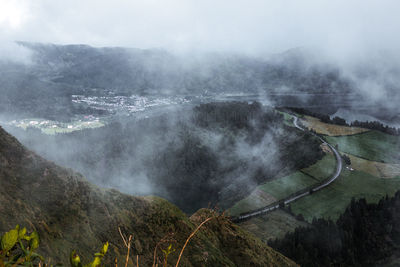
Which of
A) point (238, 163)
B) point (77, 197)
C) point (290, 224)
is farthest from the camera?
point (238, 163)

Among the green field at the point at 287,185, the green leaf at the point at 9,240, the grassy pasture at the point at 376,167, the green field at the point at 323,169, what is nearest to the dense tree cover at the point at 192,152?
the green field at the point at 323,169

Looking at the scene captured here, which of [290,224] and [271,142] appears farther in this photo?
[271,142]

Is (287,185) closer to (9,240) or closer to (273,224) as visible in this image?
(273,224)

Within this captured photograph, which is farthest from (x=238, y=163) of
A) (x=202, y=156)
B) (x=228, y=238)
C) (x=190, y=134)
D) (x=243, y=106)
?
(x=228, y=238)

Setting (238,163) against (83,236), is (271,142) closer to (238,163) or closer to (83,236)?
(238,163)

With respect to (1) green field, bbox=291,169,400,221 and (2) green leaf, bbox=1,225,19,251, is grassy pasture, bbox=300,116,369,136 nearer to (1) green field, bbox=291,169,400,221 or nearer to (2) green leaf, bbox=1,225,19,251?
(1) green field, bbox=291,169,400,221

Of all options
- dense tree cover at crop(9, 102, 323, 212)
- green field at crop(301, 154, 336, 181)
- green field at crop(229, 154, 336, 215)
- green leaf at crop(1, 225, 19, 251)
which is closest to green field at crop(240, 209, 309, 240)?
green field at crop(229, 154, 336, 215)
